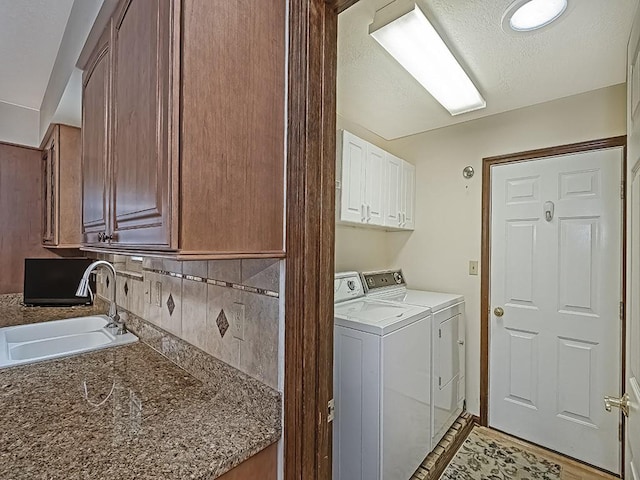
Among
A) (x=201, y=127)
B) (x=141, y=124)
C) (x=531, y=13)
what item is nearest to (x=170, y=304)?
(x=141, y=124)

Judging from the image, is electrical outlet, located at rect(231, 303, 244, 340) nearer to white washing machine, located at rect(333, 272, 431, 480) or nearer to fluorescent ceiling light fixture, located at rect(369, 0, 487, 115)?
white washing machine, located at rect(333, 272, 431, 480)

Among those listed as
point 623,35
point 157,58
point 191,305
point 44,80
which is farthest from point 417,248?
point 44,80

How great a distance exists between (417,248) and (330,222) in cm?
223

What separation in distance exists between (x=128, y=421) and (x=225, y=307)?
40 cm

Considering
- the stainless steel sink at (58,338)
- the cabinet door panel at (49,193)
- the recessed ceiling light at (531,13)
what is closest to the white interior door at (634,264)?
the recessed ceiling light at (531,13)

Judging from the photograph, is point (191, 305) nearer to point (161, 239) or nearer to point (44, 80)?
point (161, 239)

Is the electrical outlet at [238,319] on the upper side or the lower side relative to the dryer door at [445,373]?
upper

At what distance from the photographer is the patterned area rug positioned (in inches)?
80.4

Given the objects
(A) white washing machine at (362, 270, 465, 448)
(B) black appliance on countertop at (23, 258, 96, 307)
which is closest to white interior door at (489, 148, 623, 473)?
(A) white washing machine at (362, 270, 465, 448)

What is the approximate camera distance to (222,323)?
3.70 feet

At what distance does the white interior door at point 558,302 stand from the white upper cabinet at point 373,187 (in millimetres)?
679

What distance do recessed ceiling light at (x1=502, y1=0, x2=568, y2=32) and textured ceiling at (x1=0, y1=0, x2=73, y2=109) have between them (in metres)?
2.09

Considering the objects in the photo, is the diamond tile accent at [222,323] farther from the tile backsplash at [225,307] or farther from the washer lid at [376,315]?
the washer lid at [376,315]

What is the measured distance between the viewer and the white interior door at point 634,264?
0.82m
